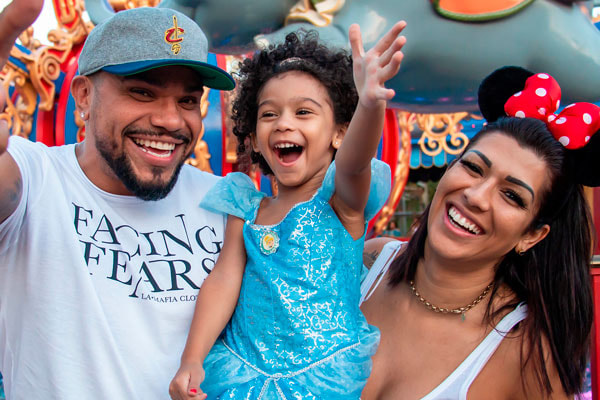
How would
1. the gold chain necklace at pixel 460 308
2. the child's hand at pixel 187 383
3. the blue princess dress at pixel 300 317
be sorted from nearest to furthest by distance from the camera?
1. the child's hand at pixel 187 383
2. the blue princess dress at pixel 300 317
3. the gold chain necklace at pixel 460 308

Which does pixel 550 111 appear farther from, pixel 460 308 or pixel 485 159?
pixel 460 308

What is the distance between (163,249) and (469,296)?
0.96 meters

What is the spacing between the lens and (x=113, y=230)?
1.49 m

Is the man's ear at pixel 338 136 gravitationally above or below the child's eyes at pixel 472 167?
above

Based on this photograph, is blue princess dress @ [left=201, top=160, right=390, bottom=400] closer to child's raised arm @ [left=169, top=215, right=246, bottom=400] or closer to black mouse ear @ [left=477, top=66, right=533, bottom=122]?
child's raised arm @ [left=169, top=215, right=246, bottom=400]


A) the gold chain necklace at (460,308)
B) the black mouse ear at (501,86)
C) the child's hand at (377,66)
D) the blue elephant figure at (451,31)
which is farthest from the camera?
the blue elephant figure at (451,31)

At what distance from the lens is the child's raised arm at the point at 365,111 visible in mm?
1178

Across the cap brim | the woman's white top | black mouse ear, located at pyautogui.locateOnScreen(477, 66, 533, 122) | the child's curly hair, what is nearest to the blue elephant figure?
the child's curly hair

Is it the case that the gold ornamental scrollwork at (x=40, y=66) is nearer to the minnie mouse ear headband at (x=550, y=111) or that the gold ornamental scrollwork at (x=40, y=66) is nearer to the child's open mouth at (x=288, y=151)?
the child's open mouth at (x=288, y=151)

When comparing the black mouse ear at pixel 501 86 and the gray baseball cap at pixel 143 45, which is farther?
the black mouse ear at pixel 501 86

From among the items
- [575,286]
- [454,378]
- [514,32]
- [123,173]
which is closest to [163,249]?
[123,173]

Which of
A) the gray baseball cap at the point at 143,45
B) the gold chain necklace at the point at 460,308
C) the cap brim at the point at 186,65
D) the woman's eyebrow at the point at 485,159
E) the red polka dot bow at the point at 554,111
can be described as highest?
the gray baseball cap at the point at 143,45

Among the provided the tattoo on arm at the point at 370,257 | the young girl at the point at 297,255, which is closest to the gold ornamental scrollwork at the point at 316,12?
the young girl at the point at 297,255

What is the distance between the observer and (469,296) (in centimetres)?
164
